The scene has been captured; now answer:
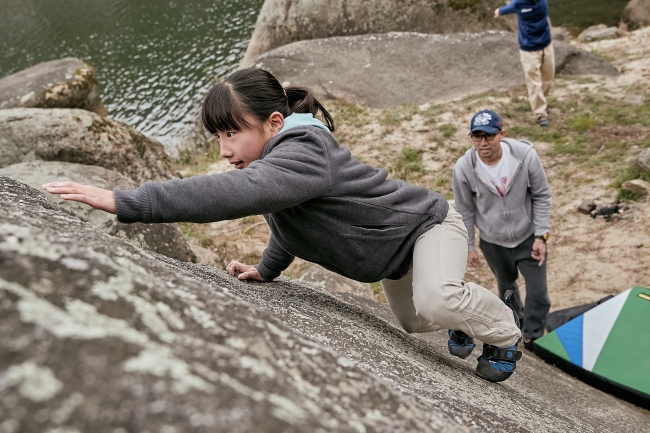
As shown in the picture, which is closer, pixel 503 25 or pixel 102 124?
pixel 102 124

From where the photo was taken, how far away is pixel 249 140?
8.70 feet

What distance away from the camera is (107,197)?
6.32ft

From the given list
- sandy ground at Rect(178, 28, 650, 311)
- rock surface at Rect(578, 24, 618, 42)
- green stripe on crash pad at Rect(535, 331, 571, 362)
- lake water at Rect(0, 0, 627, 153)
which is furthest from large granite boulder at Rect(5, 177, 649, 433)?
rock surface at Rect(578, 24, 618, 42)

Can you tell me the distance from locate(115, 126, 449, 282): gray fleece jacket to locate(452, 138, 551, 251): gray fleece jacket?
1737mm

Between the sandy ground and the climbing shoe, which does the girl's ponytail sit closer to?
the climbing shoe

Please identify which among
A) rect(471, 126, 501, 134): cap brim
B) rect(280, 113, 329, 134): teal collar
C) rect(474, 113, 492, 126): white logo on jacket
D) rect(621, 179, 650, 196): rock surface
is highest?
rect(280, 113, 329, 134): teal collar

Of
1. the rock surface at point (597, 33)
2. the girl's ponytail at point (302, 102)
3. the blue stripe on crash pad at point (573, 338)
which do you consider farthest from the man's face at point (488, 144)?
the rock surface at point (597, 33)

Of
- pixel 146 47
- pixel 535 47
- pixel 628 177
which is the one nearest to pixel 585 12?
pixel 535 47

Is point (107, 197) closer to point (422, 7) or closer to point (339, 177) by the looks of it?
point (339, 177)

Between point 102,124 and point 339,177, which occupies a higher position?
point 339,177

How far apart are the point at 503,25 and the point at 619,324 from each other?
35.7 feet

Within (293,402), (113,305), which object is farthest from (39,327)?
(293,402)

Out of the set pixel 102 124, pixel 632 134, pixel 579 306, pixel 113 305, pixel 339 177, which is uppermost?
pixel 113 305

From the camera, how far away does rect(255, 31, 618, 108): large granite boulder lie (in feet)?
36.6
